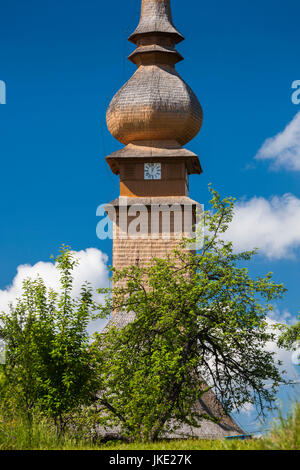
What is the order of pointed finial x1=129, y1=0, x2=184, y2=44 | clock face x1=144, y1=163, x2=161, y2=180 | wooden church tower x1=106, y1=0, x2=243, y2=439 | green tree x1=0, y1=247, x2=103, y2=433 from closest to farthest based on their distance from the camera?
green tree x1=0, y1=247, x2=103, y2=433 < wooden church tower x1=106, y1=0, x2=243, y2=439 < clock face x1=144, y1=163, x2=161, y2=180 < pointed finial x1=129, y1=0, x2=184, y2=44

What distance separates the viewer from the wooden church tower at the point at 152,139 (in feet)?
130

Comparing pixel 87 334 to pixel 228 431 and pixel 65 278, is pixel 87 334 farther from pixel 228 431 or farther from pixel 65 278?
pixel 228 431

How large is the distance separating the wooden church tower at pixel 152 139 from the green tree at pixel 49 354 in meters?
20.6

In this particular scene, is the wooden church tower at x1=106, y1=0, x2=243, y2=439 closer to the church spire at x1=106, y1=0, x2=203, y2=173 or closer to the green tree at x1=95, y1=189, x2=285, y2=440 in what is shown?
the church spire at x1=106, y1=0, x2=203, y2=173

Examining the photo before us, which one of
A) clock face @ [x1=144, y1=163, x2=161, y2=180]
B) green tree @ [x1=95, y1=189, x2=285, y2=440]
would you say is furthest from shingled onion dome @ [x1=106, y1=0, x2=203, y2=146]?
green tree @ [x1=95, y1=189, x2=285, y2=440]

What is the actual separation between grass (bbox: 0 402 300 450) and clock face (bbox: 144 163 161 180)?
24183mm

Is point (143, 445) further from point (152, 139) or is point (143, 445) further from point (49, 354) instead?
point (152, 139)

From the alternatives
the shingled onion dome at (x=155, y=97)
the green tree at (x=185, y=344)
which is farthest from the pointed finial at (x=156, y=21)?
the green tree at (x=185, y=344)

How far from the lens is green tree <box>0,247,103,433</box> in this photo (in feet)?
55.8

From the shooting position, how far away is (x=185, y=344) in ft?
67.6

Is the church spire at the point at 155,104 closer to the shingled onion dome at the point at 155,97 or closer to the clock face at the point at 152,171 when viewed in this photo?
the shingled onion dome at the point at 155,97

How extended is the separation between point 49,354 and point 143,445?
3.35 meters

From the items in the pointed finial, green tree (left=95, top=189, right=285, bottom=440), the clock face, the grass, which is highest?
the pointed finial
